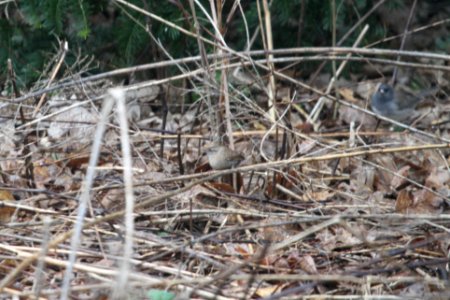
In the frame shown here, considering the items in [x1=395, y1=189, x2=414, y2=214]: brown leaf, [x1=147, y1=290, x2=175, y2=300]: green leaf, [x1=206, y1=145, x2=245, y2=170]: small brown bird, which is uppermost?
[x1=206, y1=145, x2=245, y2=170]: small brown bird

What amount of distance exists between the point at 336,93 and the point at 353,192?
1518mm

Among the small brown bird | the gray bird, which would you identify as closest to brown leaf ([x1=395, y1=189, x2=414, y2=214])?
the small brown bird

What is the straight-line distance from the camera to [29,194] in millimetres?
3939

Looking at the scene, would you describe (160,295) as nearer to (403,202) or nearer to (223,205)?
(223,205)

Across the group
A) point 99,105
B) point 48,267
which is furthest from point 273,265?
point 99,105

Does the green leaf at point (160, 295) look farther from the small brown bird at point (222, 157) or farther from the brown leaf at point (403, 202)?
the brown leaf at point (403, 202)

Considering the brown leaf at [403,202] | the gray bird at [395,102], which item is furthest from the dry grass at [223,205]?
the gray bird at [395,102]

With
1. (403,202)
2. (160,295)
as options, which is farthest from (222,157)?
(160,295)

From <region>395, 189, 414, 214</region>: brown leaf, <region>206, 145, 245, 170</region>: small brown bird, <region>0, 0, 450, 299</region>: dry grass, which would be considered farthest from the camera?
<region>206, 145, 245, 170</region>: small brown bird

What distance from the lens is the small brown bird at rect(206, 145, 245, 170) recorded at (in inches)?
154

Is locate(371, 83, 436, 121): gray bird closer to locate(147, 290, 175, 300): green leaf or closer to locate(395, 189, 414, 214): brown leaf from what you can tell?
locate(395, 189, 414, 214): brown leaf

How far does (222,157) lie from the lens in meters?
3.96

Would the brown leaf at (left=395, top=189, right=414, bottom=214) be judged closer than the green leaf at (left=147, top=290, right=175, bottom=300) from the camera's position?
→ No

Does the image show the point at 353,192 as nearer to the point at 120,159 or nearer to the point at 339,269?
the point at 339,269
